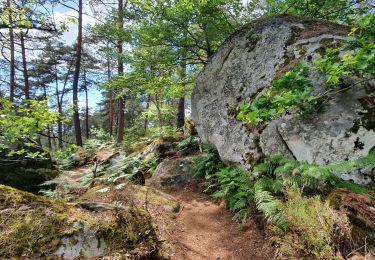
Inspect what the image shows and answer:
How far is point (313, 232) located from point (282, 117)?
2.63 metres

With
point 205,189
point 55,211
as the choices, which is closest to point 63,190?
point 205,189

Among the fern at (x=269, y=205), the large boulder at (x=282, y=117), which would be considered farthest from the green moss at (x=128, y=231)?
the large boulder at (x=282, y=117)

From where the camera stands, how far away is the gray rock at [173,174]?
6902mm

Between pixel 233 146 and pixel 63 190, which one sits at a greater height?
pixel 233 146

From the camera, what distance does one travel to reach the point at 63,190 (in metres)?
6.20

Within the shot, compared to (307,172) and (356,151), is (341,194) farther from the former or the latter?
(356,151)

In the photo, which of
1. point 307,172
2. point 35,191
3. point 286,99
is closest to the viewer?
point 307,172

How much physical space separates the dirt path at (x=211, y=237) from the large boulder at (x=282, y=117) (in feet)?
4.65

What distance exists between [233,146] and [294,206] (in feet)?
9.54

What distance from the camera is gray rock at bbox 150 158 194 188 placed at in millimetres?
6902

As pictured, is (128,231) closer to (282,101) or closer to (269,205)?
(269,205)

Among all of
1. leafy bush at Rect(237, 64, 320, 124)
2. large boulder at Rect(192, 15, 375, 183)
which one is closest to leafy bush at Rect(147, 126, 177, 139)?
large boulder at Rect(192, 15, 375, 183)

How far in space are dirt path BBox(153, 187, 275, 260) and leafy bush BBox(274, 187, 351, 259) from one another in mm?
→ 452

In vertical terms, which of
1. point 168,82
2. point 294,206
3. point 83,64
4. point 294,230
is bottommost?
point 294,230
